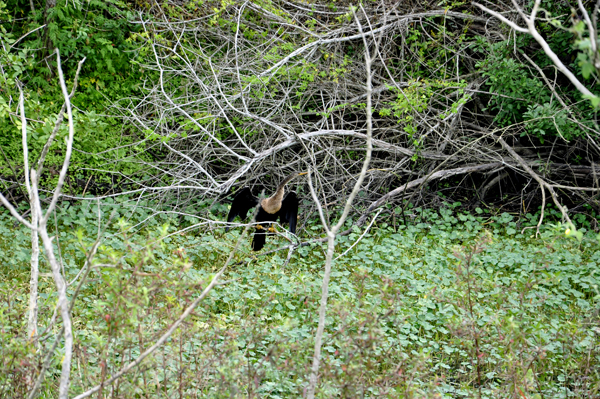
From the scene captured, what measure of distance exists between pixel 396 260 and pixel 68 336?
337 cm

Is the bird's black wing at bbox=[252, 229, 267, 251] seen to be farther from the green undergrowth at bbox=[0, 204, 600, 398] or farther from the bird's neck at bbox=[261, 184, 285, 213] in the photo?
the bird's neck at bbox=[261, 184, 285, 213]

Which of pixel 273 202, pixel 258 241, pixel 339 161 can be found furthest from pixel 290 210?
pixel 339 161

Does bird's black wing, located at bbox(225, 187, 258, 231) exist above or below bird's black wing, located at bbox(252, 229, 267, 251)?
above

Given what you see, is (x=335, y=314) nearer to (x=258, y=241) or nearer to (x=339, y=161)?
(x=258, y=241)

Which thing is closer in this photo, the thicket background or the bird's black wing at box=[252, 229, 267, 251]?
the thicket background

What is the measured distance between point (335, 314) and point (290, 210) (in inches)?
76.6

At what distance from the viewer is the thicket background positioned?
3725 mm

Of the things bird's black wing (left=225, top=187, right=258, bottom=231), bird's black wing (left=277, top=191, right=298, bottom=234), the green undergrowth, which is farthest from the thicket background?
bird's black wing (left=277, top=191, right=298, bottom=234)

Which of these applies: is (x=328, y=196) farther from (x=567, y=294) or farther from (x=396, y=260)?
(x=567, y=294)

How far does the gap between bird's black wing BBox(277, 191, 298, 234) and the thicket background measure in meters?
0.26

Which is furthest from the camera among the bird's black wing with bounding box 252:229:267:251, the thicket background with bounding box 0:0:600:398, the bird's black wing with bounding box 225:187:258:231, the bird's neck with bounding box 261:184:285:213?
the bird's black wing with bounding box 252:229:267:251

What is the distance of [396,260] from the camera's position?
194 inches

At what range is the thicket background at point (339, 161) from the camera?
147 inches

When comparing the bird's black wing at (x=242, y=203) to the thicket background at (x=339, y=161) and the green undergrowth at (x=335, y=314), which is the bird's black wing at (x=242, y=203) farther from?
the green undergrowth at (x=335, y=314)
